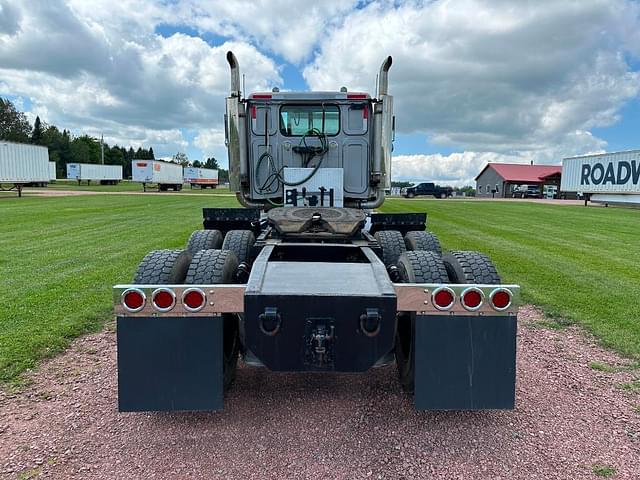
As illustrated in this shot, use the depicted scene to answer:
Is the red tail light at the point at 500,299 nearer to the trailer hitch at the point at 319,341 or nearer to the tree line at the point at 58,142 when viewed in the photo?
the trailer hitch at the point at 319,341

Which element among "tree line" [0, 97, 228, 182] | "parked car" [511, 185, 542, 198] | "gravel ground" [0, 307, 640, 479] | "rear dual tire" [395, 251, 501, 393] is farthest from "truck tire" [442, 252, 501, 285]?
"tree line" [0, 97, 228, 182]

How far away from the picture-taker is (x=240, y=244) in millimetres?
5148

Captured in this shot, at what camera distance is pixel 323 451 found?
2.93m

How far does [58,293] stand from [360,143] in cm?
461

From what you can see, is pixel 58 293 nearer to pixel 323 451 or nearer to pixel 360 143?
pixel 360 143

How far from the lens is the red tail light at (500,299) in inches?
117

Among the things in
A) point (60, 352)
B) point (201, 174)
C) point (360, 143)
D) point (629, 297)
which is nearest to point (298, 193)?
point (360, 143)

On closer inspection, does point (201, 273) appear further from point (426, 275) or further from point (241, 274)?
point (426, 275)

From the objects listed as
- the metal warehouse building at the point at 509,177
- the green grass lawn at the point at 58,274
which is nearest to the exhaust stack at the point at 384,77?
the green grass lawn at the point at 58,274

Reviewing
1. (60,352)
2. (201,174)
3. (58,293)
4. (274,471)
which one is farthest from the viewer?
(201,174)

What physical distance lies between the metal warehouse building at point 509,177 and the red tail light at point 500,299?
63258mm

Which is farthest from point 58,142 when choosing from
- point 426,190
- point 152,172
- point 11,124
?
point 426,190

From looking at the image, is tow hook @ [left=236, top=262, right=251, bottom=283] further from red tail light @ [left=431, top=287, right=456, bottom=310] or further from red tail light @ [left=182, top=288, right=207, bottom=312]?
red tail light @ [left=431, top=287, right=456, bottom=310]

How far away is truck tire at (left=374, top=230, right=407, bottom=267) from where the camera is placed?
498 centimetres
